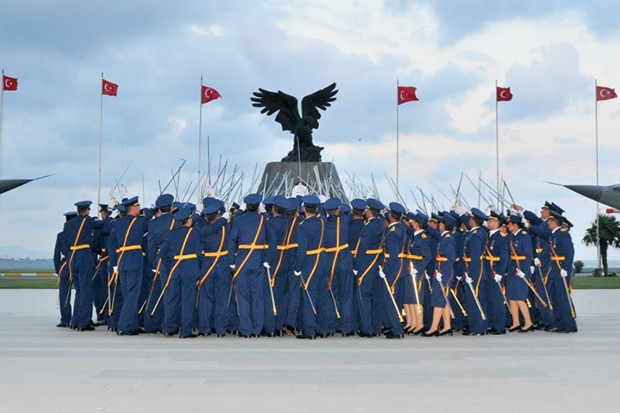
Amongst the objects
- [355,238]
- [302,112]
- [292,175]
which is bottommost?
[355,238]

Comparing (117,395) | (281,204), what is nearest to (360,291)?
(281,204)

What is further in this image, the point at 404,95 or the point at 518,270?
the point at 404,95

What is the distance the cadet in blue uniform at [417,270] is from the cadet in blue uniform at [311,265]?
3.96 ft

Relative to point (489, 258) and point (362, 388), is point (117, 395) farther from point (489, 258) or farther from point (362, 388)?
point (489, 258)

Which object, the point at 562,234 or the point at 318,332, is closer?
the point at 318,332

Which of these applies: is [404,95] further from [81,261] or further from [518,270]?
[81,261]

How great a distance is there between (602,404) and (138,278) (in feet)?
23.2

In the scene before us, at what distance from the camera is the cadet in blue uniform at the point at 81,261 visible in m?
11.9

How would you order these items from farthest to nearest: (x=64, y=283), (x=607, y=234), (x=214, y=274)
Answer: (x=607, y=234)
(x=64, y=283)
(x=214, y=274)

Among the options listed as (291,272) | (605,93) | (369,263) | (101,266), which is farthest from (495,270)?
(605,93)

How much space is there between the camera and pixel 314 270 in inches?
427

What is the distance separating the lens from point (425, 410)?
19.2 ft

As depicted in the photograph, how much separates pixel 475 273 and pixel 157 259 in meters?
4.63

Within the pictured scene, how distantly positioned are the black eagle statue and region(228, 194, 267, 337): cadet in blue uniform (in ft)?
46.3
